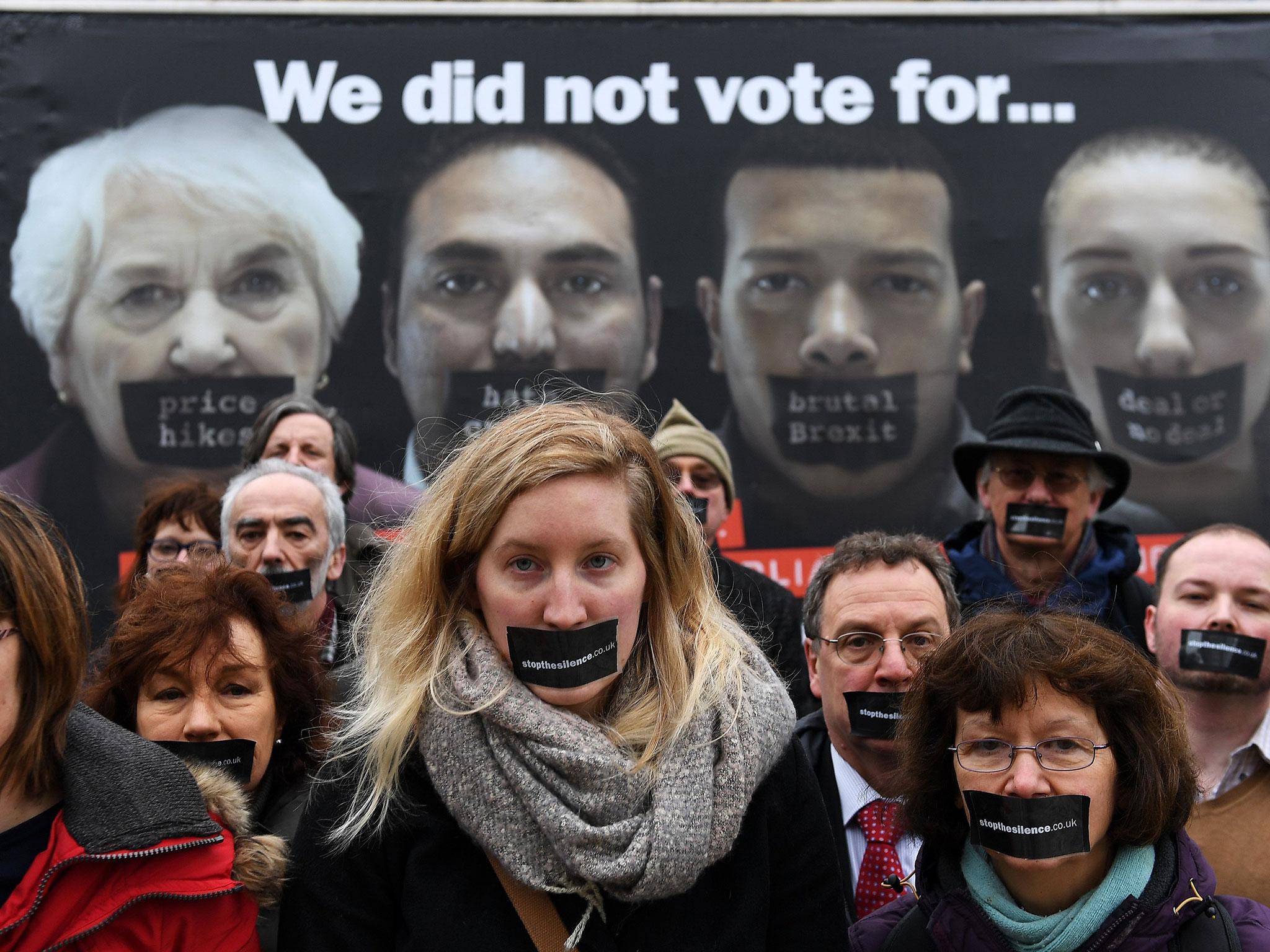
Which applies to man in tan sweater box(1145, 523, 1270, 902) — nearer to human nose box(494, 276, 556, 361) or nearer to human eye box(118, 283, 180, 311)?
human nose box(494, 276, 556, 361)

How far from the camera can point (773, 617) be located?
12.2 feet

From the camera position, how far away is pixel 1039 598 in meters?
3.49

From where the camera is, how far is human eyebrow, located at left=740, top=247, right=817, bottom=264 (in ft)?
16.3

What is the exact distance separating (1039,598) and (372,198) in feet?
9.54

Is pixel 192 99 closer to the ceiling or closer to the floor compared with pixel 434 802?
closer to the ceiling

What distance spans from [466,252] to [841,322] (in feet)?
4.85

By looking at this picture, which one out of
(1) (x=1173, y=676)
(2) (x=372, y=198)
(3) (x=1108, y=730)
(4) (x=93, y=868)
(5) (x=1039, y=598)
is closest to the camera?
(4) (x=93, y=868)

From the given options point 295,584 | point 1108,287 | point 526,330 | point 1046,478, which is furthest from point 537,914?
point 1108,287

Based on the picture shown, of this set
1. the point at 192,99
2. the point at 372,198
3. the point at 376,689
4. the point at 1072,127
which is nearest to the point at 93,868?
the point at 376,689

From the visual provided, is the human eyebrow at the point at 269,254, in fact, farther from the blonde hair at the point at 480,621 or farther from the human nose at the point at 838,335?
the blonde hair at the point at 480,621

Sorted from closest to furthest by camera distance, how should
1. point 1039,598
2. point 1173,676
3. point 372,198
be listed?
point 1173,676 < point 1039,598 < point 372,198

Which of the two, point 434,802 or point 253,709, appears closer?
point 434,802

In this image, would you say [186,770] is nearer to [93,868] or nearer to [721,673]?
[93,868]

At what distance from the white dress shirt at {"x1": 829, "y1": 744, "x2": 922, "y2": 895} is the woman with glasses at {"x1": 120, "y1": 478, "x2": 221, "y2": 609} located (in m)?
1.96
